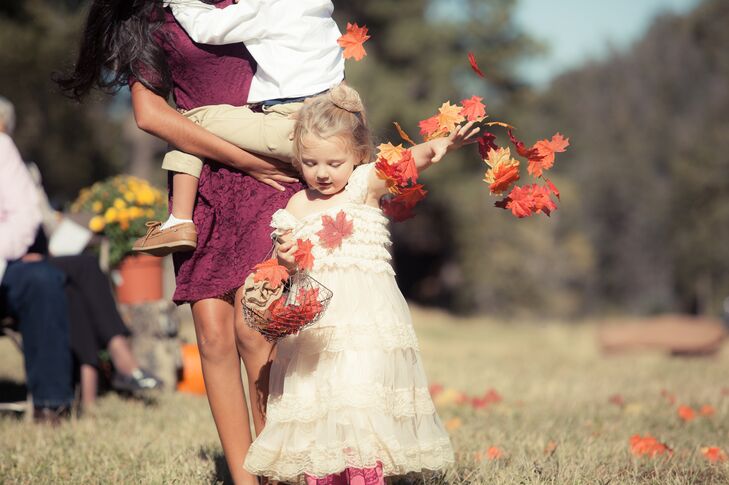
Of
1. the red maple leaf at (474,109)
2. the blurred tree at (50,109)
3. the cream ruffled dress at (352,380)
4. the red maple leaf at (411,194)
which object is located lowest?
the cream ruffled dress at (352,380)

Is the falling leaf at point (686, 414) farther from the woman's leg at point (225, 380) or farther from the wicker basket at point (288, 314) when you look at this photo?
the wicker basket at point (288, 314)

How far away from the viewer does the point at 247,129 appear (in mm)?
3350

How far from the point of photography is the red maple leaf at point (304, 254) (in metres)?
3.09

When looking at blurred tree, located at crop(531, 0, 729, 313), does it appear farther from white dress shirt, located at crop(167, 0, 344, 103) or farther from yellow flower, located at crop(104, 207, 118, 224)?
white dress shirt, located at crop(167, 0, 344, 103)

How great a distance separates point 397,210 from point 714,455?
6.41 ft

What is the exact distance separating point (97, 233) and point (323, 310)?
4411mm

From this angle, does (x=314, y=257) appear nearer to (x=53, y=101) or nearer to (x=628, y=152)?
(x=53, y=101)

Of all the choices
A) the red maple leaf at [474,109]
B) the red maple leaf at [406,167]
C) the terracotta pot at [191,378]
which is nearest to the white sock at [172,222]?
the red maple leaf at [406,167]

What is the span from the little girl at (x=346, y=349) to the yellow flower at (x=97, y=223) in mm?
3943

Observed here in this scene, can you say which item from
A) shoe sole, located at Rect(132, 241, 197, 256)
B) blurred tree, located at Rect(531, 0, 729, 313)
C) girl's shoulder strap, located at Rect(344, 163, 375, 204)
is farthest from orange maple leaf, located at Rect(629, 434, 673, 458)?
blurred tree, located at Rect(531, 0, 729, 313)

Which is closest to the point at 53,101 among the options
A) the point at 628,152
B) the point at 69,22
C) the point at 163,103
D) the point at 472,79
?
the point at 69,22

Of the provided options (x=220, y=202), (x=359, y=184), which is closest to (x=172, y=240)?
(x=220, y=202)

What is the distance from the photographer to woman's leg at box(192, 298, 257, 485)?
3502 millimetres

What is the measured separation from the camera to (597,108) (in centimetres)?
5072
